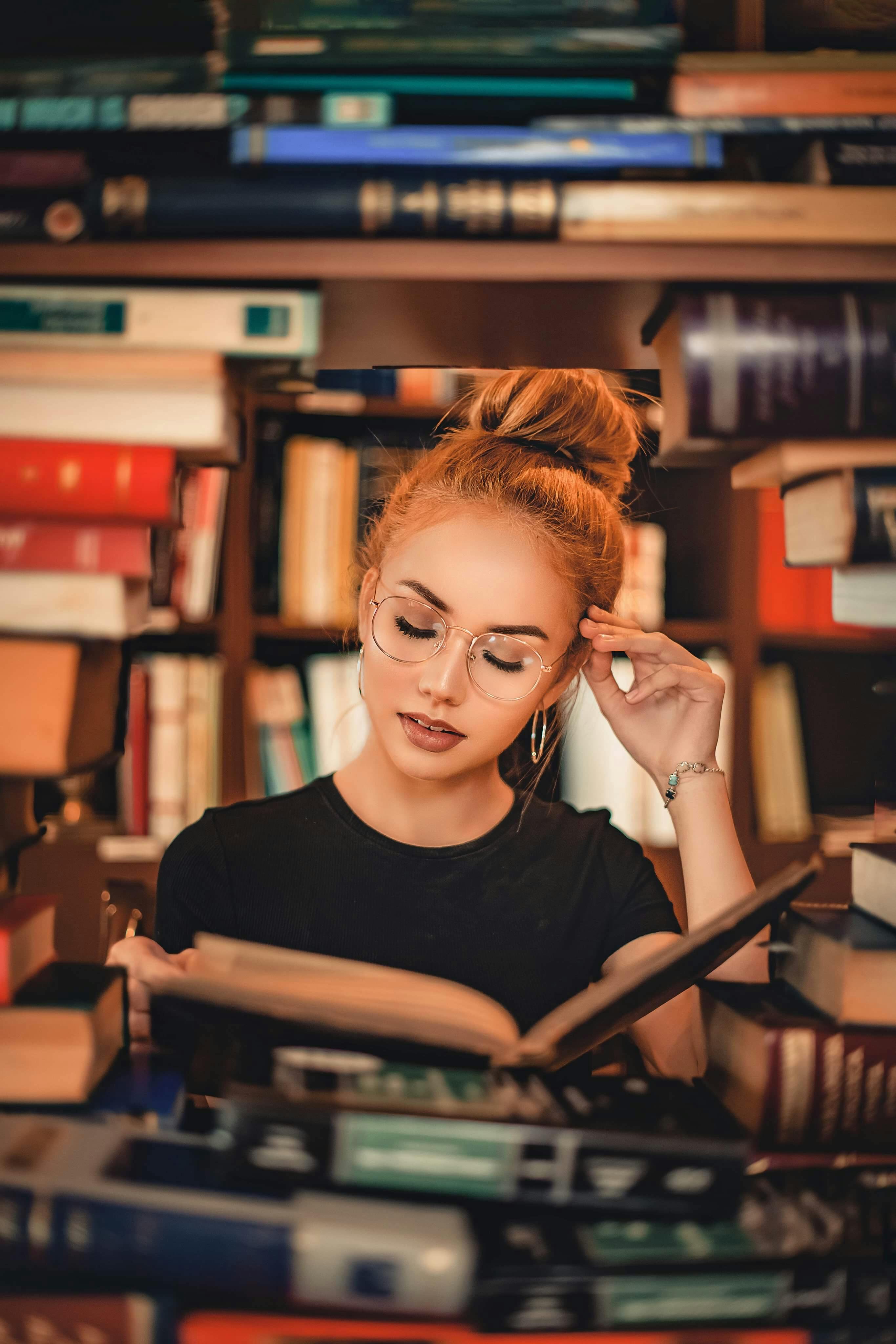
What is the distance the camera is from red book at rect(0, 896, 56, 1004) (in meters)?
0.64

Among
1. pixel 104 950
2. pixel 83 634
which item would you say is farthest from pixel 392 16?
pixel 104 950

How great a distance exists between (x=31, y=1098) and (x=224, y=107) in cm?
70

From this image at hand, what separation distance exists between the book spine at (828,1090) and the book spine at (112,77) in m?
0.79

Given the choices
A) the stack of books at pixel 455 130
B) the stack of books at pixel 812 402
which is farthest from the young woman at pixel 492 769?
the stack of books at pixel 455 130

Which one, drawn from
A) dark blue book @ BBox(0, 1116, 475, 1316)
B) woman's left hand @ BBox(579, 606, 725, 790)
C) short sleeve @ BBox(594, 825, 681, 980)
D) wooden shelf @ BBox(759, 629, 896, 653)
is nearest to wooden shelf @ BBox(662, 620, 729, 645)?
wooden shelf @ BBox(759, 629, 896, 653)

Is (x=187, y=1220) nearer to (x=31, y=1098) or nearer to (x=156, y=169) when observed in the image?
(x=31, y=1098)

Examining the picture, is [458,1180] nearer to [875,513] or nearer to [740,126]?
[875,513]

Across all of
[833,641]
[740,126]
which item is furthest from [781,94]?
[833,641]

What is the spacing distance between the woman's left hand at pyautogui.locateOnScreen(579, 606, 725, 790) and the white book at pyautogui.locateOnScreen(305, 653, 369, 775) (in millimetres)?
805

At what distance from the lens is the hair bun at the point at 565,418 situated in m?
1.04

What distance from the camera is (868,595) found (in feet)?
2.30

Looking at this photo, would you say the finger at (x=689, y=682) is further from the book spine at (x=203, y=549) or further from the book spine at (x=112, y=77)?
the book spine at (x=203, y=549)

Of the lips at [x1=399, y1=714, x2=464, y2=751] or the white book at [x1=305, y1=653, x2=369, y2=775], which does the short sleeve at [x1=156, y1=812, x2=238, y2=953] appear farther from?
the white book at [x1=305, y1=653, x2=369, y2=775]

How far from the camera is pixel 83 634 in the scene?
0.66 m
